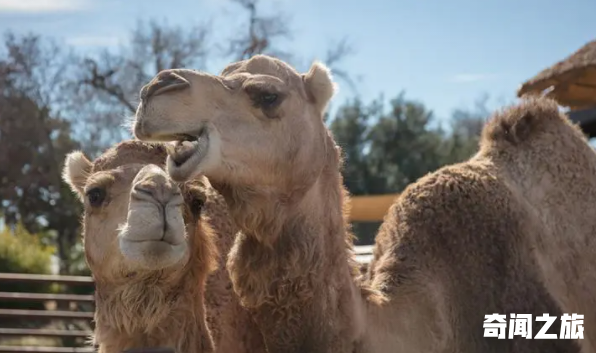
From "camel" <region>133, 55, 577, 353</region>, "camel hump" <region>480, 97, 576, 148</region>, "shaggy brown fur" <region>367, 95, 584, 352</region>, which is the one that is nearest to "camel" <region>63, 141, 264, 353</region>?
"camel" <region>133, 55, 577, 353</region>

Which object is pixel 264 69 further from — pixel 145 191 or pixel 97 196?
pixel 97 196

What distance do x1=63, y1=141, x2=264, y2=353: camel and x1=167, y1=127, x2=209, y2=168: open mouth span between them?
0.28 meters

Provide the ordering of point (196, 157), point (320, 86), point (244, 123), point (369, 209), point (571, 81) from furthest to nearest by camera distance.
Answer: point (369, 209) → point (571, 81) → point (320, 86) → point (244, 123) → point (196, 157)

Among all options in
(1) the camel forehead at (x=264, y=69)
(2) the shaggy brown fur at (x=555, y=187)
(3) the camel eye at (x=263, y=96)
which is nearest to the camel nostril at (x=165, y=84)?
(3) the camel eye at (x=263, y=96)

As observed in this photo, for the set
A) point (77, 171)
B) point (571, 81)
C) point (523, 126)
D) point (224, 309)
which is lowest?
point (224, 309)

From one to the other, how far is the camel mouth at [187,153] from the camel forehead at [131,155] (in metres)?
0.78

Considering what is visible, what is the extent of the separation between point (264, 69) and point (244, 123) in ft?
1.23

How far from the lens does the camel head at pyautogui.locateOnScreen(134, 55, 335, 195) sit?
9.90ft

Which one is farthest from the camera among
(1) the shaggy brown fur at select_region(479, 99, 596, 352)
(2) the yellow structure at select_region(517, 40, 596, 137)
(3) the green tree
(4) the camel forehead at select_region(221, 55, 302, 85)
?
(3) the green tree

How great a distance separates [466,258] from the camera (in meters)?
4.26

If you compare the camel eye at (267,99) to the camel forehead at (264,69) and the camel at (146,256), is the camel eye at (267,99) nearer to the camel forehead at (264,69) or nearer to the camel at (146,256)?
the camel forehead at (264,69)

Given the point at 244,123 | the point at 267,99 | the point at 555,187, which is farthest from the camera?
the point at 555,187

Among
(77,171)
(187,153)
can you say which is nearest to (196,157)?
(187,153)

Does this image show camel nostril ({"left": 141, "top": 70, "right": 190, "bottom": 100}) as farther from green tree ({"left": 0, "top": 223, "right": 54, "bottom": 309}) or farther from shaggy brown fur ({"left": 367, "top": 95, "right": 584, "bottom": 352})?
green tree ({"left": 0, "top": 223, "right": 54, "bottom": 309})
